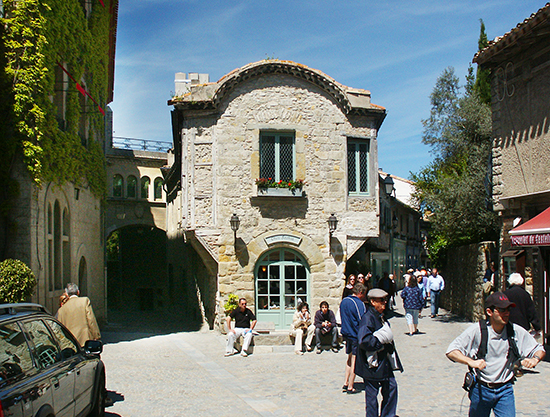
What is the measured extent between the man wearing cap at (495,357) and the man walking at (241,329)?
8.17 meters

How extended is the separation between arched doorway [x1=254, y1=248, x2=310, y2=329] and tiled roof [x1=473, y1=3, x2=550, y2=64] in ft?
23.2

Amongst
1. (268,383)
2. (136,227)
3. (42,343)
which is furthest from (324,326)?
(136,227)

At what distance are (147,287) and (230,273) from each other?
2415 cm

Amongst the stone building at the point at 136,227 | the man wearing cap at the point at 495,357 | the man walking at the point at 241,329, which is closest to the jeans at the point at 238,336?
the man walking at the point at 241,329

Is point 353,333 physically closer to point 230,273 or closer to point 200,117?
point 230,273

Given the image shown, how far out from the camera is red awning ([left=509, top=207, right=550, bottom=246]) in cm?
1070

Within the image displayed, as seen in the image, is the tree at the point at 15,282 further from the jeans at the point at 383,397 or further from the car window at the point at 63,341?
the jeans at the point at 383,397

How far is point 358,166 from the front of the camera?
663 inches

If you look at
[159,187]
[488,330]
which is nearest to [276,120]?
[488,330]

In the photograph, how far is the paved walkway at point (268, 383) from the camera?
788cm

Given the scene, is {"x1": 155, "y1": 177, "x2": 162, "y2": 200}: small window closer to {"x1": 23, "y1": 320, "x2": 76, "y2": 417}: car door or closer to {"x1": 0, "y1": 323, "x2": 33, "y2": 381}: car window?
{"x1": 23, "y1": 320, "x2": 76, "y2": 417}: car door

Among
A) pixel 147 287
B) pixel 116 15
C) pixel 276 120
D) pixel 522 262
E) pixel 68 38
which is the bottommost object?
pixel 147 287

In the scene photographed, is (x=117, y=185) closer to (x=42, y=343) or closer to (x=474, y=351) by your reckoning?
(x=42, y=343)

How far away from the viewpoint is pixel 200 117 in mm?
16016
